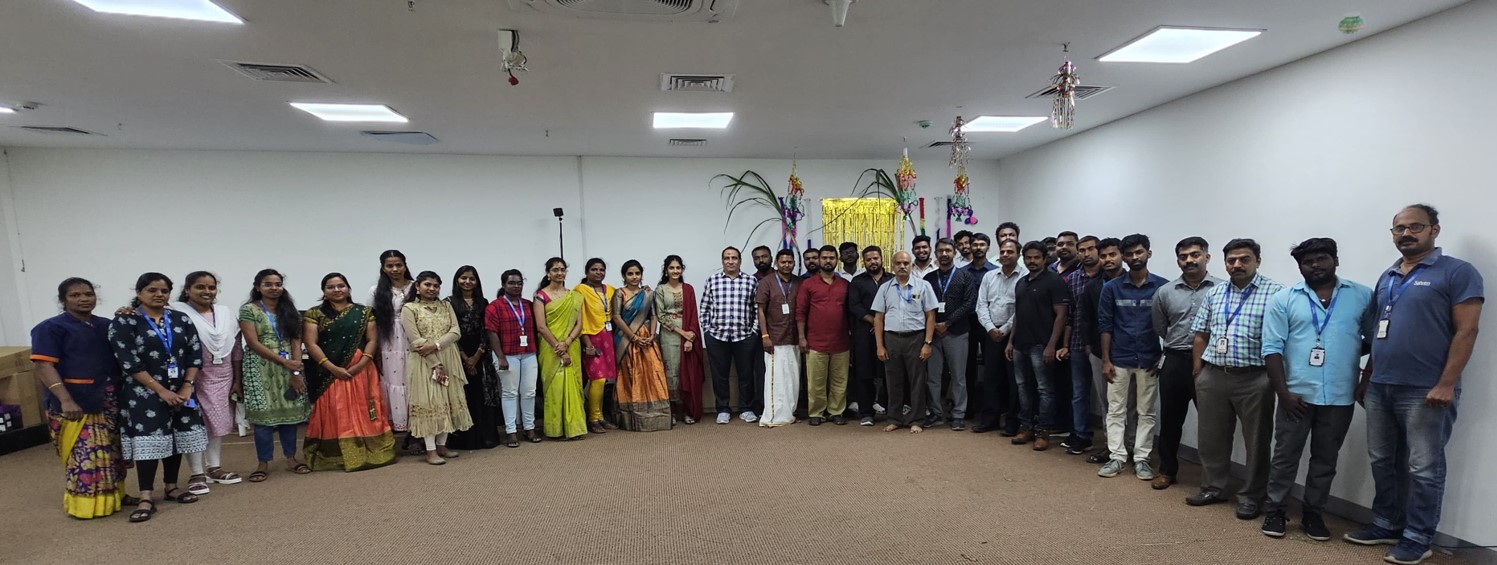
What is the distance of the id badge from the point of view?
271 centimetres

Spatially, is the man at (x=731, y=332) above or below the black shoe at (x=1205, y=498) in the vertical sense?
above

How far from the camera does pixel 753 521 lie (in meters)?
3.09

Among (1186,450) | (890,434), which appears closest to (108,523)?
(890,434)

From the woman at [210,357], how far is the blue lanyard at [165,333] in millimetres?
185

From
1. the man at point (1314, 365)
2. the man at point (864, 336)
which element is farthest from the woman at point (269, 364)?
the man at point (1314, 365)

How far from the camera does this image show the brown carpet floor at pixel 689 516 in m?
2.76

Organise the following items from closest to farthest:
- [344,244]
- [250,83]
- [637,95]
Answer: [250,83] → [637,95] → [344,244]

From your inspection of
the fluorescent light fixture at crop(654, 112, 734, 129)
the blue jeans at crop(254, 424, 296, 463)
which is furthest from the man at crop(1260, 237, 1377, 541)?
the blue jeans at crop(254, 424, 296, 463)

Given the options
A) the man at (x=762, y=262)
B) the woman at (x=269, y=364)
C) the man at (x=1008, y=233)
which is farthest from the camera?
the man at (x=762, y=262)

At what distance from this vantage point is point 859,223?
6.80 m

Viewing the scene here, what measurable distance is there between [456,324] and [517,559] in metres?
1.91

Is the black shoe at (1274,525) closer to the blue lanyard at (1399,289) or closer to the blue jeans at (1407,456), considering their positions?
the blue jeans at (1407,456)

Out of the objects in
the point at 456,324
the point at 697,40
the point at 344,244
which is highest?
the point at 697,40

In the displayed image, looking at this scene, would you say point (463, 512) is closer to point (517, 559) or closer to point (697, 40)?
point (517, 559)
